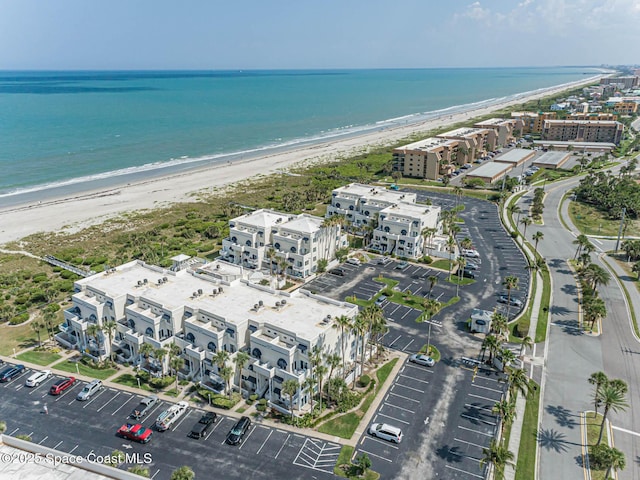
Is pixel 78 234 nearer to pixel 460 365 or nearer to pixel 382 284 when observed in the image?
pixel 382 284

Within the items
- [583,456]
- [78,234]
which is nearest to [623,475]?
[583,456]

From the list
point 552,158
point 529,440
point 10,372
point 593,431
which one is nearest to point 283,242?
point 10,372

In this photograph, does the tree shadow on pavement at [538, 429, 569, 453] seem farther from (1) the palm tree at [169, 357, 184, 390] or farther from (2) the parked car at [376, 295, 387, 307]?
(1) the palm tree at [169, 357, 184, 390]

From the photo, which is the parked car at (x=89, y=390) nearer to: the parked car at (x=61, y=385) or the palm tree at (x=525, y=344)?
the parked car at (x=61, y=385)

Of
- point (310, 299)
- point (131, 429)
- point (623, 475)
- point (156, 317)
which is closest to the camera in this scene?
point (623, 475)

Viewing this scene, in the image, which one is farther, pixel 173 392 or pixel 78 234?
pixel 78 234

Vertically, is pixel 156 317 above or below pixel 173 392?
above
